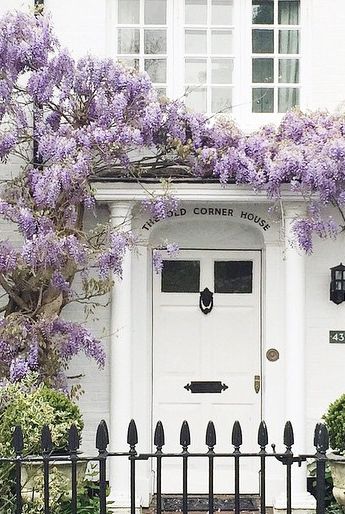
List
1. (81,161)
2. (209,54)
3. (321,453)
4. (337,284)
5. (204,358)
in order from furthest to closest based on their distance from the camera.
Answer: (204,358)
(209,54)
(337,284)
(81,161)
(321,453)

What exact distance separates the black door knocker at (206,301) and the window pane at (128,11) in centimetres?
287

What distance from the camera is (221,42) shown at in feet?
30.0

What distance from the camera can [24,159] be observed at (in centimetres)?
867

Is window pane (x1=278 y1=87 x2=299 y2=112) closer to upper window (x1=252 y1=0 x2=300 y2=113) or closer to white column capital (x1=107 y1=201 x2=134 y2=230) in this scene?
upper window (x1=252 y1=0 x2=300 y2=113)

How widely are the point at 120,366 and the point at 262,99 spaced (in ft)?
10.1

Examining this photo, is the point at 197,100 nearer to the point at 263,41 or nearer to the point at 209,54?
the point at 209,54

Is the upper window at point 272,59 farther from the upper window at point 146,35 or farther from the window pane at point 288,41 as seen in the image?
the upper window at point 146,35

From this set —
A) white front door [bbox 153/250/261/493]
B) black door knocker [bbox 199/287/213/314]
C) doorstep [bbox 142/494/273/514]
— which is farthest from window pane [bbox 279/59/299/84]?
doorstep [bbox 142/494/273/514]

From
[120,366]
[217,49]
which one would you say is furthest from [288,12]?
Answer: [120,366]

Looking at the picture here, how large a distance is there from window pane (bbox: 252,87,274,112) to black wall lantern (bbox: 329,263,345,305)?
5.80 ft

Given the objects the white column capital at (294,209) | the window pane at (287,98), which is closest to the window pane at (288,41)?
the window pane at (287,98)

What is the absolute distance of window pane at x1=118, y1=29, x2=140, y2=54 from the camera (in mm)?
9094

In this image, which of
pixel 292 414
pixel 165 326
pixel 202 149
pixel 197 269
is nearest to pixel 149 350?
pixel 165 326

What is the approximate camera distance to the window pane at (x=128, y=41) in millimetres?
→ 9094
